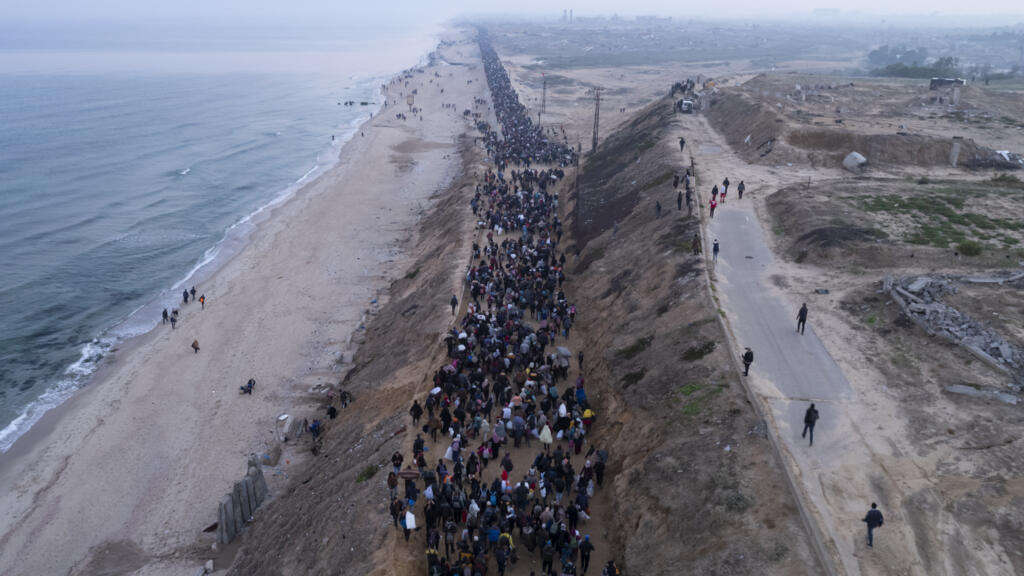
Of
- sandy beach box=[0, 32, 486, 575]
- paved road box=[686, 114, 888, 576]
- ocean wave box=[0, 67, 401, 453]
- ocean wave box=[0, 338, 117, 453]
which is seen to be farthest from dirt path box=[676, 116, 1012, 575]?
ocean wave box=[0, 67, 401, 453]

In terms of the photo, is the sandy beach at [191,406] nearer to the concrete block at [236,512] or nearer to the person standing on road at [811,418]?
the concrete block at [236,512]

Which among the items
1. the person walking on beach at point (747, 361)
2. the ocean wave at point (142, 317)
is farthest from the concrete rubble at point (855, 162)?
the ocean wave at point (142, 317)

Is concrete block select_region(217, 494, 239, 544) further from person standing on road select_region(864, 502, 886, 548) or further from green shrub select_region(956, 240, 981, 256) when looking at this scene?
green shrub select_region(956, 240, 981, 256)

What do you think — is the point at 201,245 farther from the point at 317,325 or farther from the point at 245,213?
the point at 317,325

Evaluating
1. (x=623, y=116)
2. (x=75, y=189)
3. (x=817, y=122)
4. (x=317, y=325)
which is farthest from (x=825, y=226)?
(x=75, y=189)

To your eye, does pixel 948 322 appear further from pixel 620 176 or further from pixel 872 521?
pixel 620 176

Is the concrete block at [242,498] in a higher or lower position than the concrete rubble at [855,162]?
lower

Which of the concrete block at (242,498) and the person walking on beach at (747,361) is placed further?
the concrete block at (242,498)
